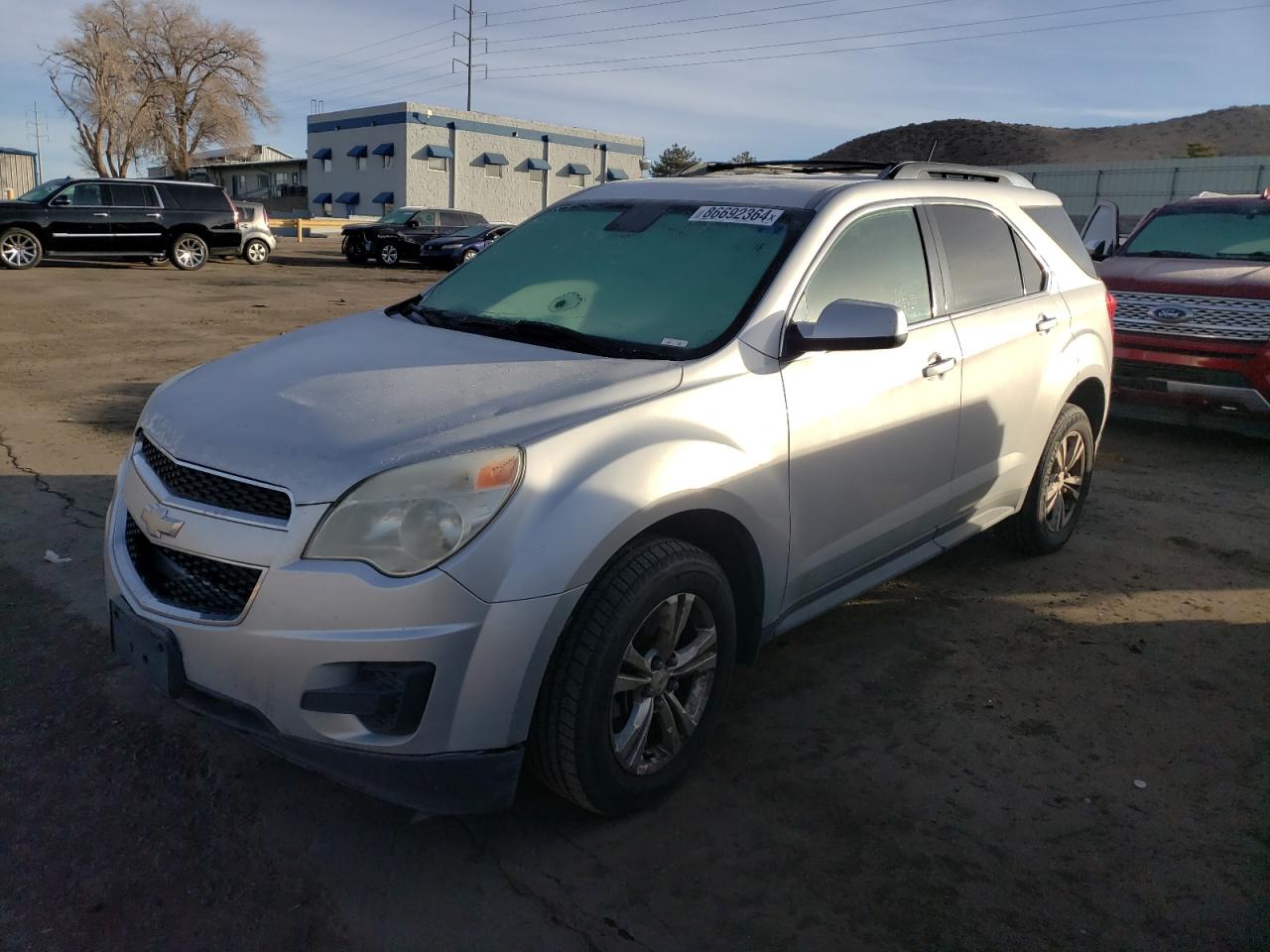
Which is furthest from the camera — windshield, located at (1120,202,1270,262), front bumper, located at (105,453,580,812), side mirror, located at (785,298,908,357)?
windshield, located at (1120,202,1270,262)

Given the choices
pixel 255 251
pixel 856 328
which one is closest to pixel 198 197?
pixel 255 251

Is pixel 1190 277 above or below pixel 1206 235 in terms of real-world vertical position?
below

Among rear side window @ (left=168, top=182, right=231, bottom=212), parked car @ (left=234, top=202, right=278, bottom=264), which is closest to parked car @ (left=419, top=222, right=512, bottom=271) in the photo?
parked car @ (left=234, top=202, right=278, bottom=264)

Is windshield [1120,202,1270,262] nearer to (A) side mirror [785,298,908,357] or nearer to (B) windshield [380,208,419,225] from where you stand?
(A) side mirror [785,298,908,357]

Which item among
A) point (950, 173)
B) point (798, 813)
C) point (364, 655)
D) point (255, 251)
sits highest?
point (950, 173)

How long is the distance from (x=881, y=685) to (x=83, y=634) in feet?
9.92

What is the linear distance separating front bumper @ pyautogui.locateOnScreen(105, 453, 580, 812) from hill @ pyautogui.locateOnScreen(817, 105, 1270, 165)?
6923 centimetres

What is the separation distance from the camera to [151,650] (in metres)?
2.62

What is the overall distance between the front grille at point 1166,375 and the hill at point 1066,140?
62.9 meters

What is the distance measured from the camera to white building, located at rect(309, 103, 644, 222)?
4816 centimetres

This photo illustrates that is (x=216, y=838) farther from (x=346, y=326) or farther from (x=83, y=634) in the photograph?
(x=346, y=326)

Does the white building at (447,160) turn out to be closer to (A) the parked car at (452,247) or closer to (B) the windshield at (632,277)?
(A) the parked car at (452,247)

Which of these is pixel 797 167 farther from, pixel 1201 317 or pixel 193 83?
pixel 193 83

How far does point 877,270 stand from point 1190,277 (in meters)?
5.36
